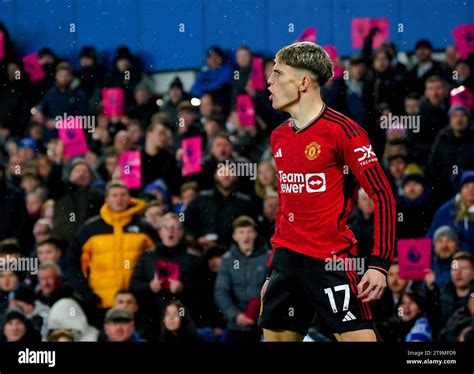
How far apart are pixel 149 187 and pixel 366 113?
159 centimetres

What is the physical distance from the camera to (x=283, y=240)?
487cm

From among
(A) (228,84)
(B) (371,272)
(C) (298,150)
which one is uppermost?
(A) (228,84)

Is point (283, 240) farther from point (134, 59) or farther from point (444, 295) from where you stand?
point (134, 59)

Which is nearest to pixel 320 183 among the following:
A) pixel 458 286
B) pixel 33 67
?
pixel 458 286

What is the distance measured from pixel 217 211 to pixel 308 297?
3.48 metres

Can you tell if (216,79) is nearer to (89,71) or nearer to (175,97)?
(175,97)

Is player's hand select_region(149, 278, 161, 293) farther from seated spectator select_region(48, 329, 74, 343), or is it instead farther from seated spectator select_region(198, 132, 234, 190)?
seated spectator select_region(198, 132, 234, 190)

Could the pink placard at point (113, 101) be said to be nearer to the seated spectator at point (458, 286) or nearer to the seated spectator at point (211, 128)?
the seated spectator at point (211, 128)

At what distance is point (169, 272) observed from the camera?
7961mm

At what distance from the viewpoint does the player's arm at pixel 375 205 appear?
15.2 ft

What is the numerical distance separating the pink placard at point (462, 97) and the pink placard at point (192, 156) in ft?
5.83

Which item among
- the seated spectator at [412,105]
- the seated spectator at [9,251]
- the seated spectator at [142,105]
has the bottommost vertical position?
the seated spectator at [9,251]

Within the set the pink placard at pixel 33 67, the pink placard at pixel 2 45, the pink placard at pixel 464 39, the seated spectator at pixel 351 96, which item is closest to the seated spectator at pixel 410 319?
the seated spectator at pixel 351 96

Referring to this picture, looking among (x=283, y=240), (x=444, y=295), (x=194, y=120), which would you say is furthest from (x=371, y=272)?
(x=194, y=120)
